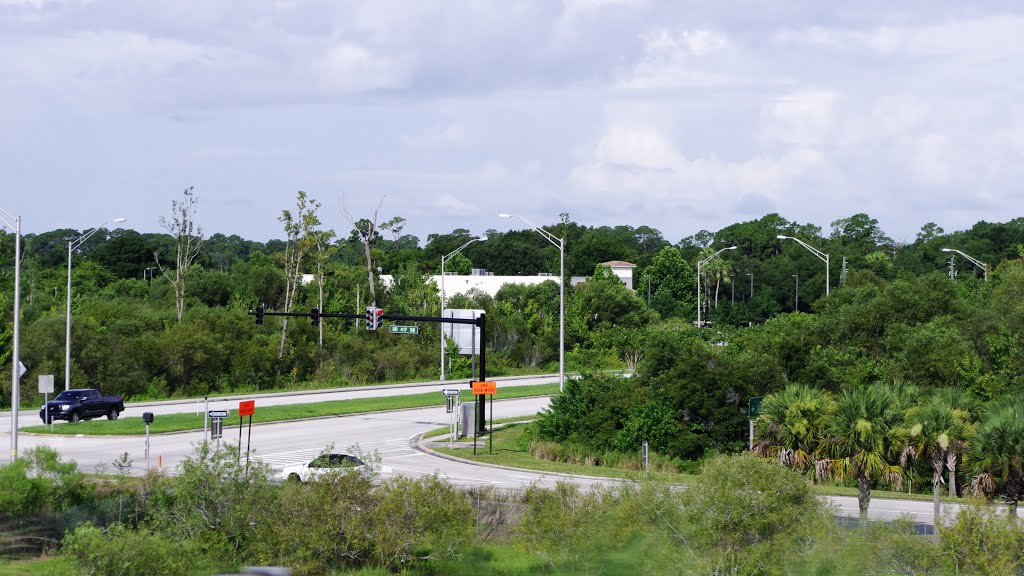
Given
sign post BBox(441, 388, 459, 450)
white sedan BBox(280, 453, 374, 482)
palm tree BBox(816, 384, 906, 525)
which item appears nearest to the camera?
white sedan BBox(280, 453, 374, 482)

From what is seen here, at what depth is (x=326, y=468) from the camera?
27.2m

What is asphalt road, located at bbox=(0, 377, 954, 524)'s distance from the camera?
103 feet

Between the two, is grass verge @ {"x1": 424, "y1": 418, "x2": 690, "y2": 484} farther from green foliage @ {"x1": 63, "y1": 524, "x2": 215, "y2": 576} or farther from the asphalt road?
green foliage @ {"x1": 63, "y1": 524, "x2": 215, "y2": 576}

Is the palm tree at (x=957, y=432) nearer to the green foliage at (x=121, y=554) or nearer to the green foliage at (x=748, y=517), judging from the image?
the green foliage at (x=748, y=517)

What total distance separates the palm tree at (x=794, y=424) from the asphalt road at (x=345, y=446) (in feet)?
7.29

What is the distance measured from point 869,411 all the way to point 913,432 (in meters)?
1.37

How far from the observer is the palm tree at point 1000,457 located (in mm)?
27875

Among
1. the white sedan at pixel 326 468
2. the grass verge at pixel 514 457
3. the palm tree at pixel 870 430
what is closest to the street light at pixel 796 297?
the grass verge at pixel 514 457

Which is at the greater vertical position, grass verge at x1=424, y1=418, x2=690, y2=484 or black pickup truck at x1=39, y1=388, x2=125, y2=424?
black pickup truck at x1=39, y1=388, x2=125, y2=424

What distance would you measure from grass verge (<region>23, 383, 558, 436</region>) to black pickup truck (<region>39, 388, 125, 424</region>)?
660 mm

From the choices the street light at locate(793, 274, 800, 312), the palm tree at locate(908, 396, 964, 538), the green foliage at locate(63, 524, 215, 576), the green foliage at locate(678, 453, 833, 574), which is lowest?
the green foliage at locate(63, 524, 215, 576)

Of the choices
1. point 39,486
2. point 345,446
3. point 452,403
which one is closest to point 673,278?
point 452,403

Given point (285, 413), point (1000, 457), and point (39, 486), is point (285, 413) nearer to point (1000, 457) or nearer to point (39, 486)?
point (39, 486)

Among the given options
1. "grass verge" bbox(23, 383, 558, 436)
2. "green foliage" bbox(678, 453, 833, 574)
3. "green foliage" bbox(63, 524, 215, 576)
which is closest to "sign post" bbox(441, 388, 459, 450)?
"grass verge" bbox(23, 383, 558, 436)
